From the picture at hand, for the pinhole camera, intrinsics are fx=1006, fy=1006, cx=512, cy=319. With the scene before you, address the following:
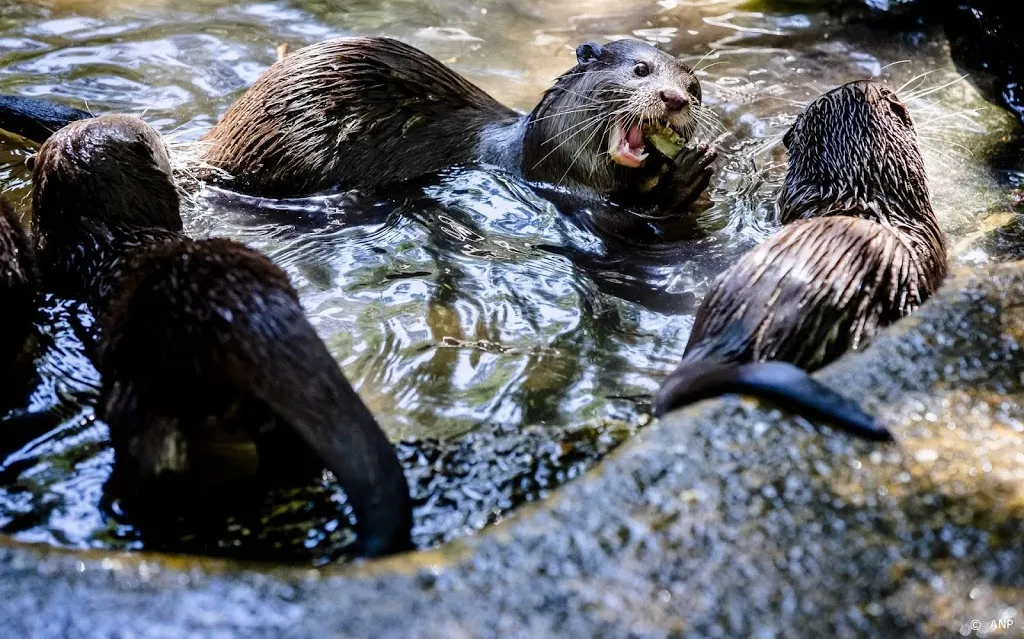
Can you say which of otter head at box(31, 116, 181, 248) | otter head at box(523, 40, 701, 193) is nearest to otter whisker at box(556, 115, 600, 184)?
otter head at box(523, 40, 701, 193)

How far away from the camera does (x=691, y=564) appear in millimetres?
1608

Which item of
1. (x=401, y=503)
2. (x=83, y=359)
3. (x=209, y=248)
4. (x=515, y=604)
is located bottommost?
(x=83, y=359)

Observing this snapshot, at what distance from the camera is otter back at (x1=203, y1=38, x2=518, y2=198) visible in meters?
4.10

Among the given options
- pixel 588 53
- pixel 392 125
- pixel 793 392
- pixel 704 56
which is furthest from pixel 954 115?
pixel 793 392

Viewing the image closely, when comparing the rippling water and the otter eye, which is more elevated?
the otter eye

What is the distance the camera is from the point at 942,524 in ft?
5.61

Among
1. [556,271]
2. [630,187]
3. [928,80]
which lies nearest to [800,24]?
[928,80]

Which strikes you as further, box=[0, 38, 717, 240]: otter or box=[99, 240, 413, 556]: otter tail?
box=[0, 38, 717, 240]: otter

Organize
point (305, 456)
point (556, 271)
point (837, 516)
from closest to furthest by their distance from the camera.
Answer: point (837, 516) → point (305, 456) → point (556, 271)

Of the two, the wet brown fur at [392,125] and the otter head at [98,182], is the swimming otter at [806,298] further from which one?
the otter head at [98,182]

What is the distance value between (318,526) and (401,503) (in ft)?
0.95

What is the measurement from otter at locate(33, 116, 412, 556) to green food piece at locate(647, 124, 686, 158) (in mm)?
2212

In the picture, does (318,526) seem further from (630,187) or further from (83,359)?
(630,187)

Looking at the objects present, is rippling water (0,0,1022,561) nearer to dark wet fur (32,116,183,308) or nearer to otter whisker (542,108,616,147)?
dark wet fur (32,116,183,308)
